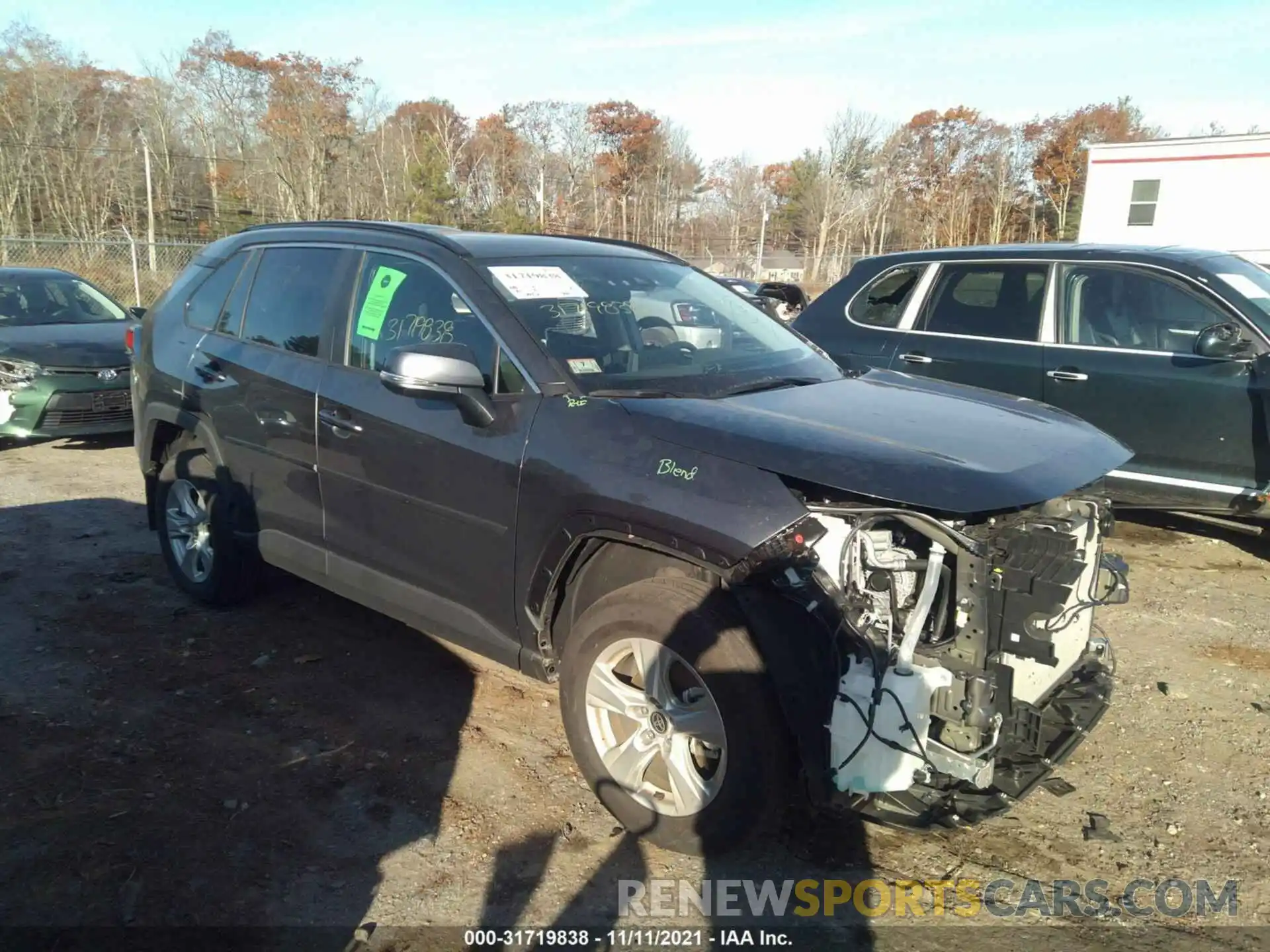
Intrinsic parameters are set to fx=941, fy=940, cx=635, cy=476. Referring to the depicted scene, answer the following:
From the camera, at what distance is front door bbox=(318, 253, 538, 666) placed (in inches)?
132

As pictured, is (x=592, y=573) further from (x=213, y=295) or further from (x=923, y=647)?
(x=213, y=295)

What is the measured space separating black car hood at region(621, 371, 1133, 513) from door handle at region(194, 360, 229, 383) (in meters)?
2.42

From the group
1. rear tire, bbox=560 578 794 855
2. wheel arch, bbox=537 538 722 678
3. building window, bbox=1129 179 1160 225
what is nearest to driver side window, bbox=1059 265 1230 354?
wheel arch, bbox=537 538 722 678

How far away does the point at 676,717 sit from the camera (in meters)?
2.96

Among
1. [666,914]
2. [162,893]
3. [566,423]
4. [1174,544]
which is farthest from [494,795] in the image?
[1174,544]

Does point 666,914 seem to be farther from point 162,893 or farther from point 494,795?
point 162,893

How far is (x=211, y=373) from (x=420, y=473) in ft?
5.64

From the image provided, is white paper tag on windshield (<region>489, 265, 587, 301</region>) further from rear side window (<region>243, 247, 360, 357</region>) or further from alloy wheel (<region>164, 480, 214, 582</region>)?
alloy wheel (<region>164, 480, 214, 582</region>)

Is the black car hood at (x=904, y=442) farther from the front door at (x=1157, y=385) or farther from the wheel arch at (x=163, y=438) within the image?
the wheel arch at (x=163, y=438)

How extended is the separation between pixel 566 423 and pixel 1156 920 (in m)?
2.35

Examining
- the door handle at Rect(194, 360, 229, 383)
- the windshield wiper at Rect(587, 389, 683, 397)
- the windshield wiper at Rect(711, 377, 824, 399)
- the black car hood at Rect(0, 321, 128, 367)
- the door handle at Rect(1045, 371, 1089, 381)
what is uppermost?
the windshield wiper at Rect(711, 377, 824, 399)

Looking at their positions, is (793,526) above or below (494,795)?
above

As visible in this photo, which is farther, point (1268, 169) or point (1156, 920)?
point (1268, 169)

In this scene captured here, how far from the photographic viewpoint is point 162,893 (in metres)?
2.83
